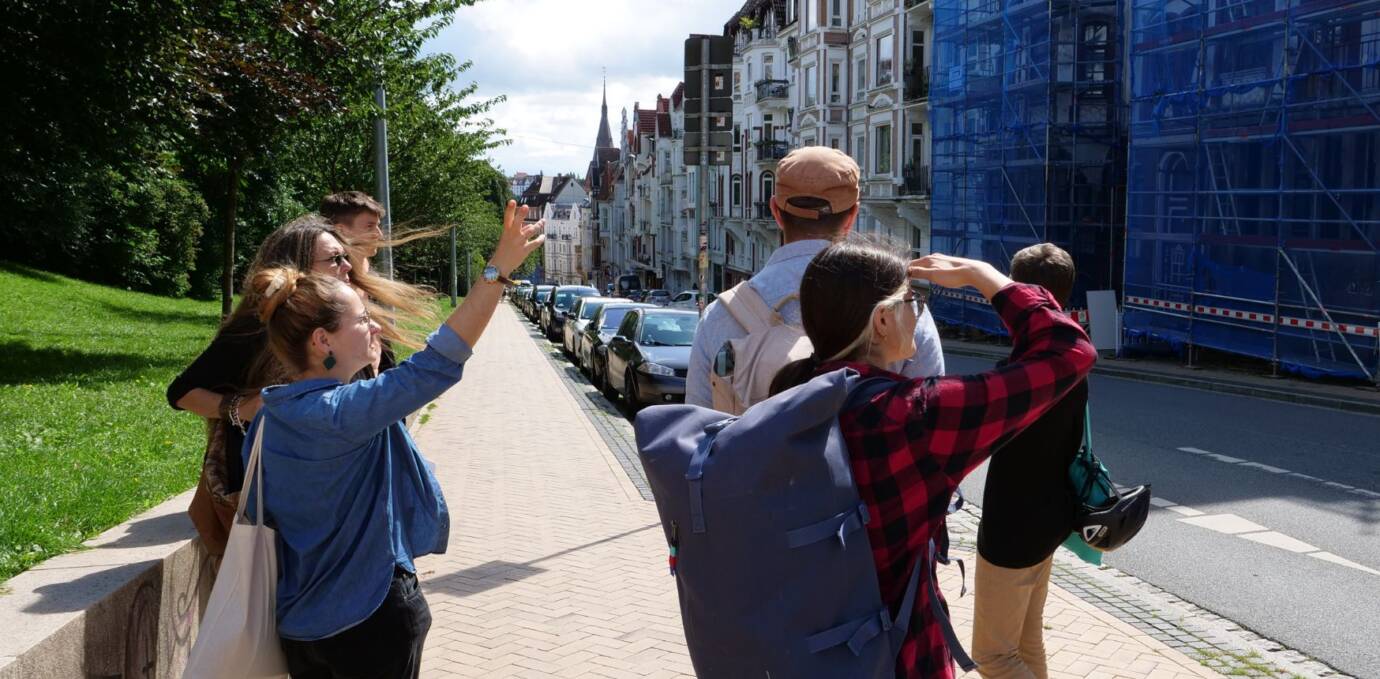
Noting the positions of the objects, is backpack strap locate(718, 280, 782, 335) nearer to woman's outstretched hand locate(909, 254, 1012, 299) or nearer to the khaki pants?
woman's outstretched hand locate(909, 254, 1012, 299)

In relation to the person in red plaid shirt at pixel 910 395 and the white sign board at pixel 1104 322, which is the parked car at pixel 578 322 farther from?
the person in red plaid shirt at pixel 910 395

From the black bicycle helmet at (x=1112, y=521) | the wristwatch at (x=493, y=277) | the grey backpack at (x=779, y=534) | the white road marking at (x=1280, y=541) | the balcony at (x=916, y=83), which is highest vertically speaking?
the balcony at (x=916, y=83)

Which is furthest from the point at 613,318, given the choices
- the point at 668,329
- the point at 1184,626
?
the point at 1184,626

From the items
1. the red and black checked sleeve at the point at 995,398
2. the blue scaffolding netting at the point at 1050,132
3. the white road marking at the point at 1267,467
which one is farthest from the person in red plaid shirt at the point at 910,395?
the blue scaffolding netting at the point at 1050,132

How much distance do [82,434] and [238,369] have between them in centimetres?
428

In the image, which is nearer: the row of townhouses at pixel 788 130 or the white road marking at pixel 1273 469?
the white road marking at pixel 1273 469

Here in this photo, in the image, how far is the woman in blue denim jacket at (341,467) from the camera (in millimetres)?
2537

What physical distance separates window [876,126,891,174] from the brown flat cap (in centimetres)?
3676

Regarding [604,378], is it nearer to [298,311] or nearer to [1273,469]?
[1273,469]

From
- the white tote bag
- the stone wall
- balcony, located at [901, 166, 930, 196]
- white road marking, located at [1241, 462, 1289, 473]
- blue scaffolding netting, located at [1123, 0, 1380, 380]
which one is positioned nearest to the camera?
the white tote bag

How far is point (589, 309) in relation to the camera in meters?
26.2

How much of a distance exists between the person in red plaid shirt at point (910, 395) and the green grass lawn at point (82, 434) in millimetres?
3031

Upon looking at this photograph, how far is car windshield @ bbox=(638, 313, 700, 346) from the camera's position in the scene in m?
16.3

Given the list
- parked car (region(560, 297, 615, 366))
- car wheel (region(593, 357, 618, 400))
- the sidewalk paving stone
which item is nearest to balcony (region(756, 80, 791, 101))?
parked car (region(560, 297, 615, 366))
